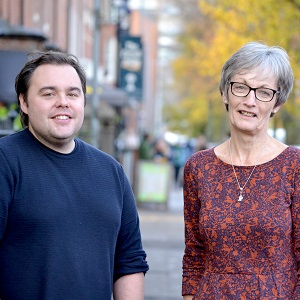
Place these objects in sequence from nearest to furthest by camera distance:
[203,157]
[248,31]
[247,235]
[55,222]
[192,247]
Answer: [55,222]
[247,235]
[192,247]
[203,157]
[248,31]

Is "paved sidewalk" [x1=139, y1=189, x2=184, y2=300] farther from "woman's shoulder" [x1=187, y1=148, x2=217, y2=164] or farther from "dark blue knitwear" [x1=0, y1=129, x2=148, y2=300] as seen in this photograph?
"dark blue knitwear" [x1=0, y1=129, x2=148, y2=300]

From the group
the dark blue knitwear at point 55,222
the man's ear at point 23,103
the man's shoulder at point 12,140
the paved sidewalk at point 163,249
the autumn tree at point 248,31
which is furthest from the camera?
the autumn tree at point 248,31

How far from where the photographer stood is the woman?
3736mm

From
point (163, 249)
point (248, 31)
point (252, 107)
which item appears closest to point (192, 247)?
point (252, 107)

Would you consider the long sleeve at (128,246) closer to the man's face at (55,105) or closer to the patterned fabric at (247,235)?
the patterned fabric at (247,235)

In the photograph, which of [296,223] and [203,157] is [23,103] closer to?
[203,157]

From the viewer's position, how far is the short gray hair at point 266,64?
383 centimetres

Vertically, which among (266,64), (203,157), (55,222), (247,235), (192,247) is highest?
(266,64)

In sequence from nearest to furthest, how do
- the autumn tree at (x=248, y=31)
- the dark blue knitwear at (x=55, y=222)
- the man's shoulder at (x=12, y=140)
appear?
the dark blue knitwear at (x=55, y=222)
the man's shoulder at (x=12, y=140)
the autumn tree at (x=248, y=31)

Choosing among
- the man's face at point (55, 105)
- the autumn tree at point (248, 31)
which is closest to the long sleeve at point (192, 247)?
the man's face at point (55, 105)

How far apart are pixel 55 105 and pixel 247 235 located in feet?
3.27

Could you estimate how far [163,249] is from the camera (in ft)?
42.5

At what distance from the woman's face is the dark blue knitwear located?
63 centimetres

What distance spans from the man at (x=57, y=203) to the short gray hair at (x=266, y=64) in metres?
0.69
